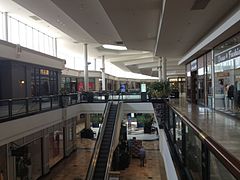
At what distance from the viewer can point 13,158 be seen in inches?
444

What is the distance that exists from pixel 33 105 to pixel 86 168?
6366mm

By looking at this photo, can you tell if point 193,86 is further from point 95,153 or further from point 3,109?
point 3,109

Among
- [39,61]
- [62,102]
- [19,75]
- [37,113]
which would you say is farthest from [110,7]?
[39,61]

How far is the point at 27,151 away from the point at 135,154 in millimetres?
8295

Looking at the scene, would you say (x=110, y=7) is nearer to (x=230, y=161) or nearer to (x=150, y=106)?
(x=230, y=161)

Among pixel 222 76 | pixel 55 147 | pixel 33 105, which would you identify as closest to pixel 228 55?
pixel 222 76

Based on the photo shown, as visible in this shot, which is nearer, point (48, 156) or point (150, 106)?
point (48, 156)

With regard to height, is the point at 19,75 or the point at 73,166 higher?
the point at 19,75

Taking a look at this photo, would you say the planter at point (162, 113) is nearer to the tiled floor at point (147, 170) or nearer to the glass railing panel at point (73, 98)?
the tiled floor at point (147, 170)

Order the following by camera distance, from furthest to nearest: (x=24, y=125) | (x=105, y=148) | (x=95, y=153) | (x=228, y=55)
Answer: (x=105, y=148)
(x=95, y=153)
(x=24, y=125)
(x=228, y=55)

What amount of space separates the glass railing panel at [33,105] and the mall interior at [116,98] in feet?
0.13

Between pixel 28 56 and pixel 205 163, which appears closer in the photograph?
pixel 205 163

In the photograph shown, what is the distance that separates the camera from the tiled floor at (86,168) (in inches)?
552

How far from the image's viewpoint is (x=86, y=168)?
1536cm
